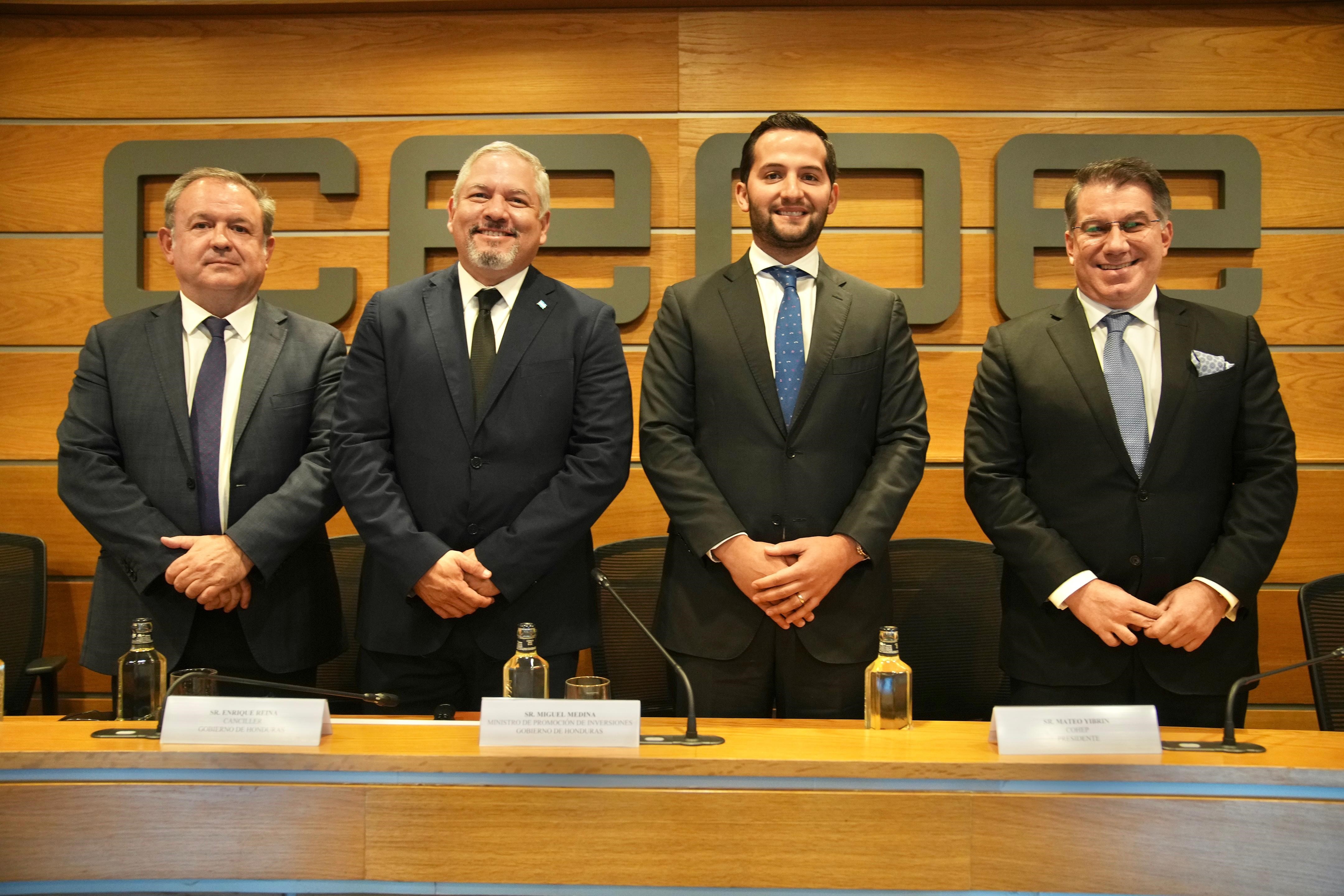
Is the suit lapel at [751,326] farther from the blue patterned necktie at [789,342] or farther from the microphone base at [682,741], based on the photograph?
the microphone base at [682,741]

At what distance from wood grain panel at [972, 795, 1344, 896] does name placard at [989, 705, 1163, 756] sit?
83 millimetres

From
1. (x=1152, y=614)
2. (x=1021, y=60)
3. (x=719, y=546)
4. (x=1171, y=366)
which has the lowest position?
(x=1152, y=614)

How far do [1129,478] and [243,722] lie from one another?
177cm

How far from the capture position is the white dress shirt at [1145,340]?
2.26 m

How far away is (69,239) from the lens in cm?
352

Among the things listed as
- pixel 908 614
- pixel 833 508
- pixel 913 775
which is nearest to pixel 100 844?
pixel 913 775

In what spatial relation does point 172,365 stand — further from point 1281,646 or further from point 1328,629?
point 1281,646

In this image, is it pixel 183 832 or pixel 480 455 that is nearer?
pixel 183 832

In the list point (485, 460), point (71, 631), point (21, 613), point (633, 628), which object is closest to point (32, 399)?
point (71, 631)

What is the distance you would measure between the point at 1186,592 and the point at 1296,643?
161 centimetres

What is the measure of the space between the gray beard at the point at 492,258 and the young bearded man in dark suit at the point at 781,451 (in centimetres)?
36

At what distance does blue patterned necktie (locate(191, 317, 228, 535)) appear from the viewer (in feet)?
7.87

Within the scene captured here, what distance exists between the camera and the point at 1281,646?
3.33 meters

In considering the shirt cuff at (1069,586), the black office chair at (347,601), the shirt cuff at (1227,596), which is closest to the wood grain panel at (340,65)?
the black office chair at (347,601)
